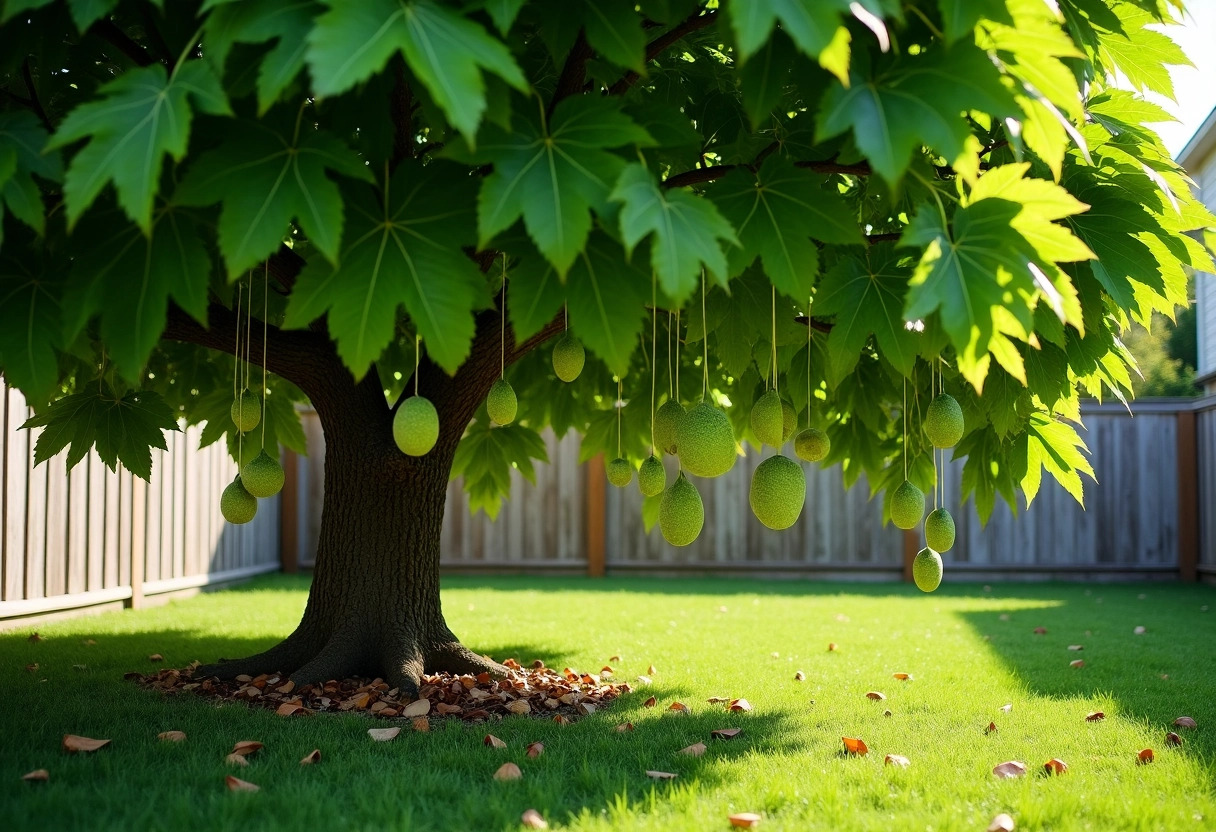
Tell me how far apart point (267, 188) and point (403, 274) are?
32 cm

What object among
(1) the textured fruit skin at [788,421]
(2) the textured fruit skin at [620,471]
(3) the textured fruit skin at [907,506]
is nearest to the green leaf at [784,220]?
(1) the textured fruit skin at [788,421]

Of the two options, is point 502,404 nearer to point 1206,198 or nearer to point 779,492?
point 779,492

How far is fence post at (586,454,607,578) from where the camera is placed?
1217cm

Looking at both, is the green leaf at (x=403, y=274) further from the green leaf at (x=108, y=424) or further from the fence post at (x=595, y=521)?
the fence post at (x=595, y=521)

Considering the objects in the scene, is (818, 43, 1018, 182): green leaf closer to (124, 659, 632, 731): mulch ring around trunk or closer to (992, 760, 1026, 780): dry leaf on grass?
(992, 760, 1026, 780): dry leaf on grass

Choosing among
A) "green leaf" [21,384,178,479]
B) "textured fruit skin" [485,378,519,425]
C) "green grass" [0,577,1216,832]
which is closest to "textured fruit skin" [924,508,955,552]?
"green grass" [0,577,1216,832]

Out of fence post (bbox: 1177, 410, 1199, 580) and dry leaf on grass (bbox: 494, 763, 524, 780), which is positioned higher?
fence post (bbox: 1177, 410, 1199, 580)

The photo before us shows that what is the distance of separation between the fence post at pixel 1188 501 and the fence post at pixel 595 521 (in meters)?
6.66

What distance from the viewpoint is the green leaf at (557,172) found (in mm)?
1994

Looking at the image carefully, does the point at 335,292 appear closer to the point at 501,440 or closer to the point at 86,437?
the point at 86,437

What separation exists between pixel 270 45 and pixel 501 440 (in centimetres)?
376

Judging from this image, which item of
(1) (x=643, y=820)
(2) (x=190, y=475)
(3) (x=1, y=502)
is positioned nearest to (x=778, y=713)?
(1) (x=643, y=820)

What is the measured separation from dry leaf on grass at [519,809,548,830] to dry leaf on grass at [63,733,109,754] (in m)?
1.60

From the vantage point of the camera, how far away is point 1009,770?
11.0 feet
